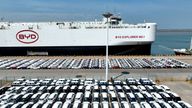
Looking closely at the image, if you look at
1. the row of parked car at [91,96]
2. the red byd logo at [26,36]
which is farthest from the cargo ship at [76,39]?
the row of parked car at [91,96]

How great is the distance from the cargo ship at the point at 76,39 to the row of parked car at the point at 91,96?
5316 centimetres

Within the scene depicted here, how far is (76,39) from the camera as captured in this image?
10056 cm

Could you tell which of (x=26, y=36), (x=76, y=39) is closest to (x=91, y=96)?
(x=76, y=39)

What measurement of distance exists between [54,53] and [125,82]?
58908mm

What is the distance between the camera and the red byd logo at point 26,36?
99688mm

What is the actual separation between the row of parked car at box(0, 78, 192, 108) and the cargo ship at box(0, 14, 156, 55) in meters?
53.2

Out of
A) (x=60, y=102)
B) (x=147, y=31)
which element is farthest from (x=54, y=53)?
(x=60, y=102)

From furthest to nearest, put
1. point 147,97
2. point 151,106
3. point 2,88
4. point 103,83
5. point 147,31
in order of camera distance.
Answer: point 147,31 → point 103,83 → point 2,88 → point 147,97 → point 151,106

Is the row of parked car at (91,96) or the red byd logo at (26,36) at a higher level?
the red byd logo at (26,36)

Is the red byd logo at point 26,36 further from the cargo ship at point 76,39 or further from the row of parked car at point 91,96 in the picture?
the row of parked car at point 91,96

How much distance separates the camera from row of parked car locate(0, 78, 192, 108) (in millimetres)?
33750

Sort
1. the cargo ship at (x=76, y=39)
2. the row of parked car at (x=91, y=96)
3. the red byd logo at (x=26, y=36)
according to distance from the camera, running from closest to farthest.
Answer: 1. the row of parked car at (x=91, y=96)
2. the cargo ship at (x=76, y=39)
3. the red byd logo at (x=26, y=36)

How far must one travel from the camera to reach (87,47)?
10069cm

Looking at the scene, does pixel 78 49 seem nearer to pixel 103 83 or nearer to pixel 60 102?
pixel 103 83
